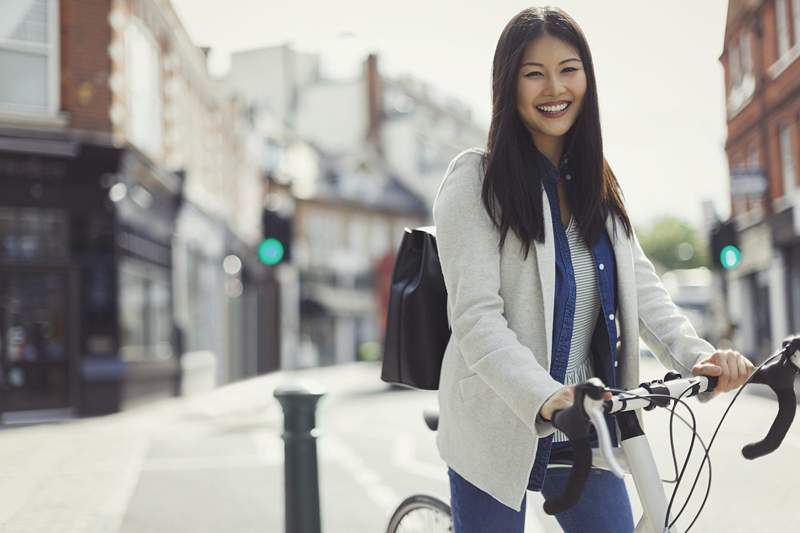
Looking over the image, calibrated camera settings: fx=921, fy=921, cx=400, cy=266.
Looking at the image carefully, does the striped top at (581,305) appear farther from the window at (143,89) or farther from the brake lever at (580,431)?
the window at (143,89)

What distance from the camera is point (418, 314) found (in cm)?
221

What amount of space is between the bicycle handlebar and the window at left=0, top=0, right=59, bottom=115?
12.4 metres

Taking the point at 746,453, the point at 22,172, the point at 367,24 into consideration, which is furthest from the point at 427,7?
the point at 22,172

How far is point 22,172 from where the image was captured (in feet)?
42.9

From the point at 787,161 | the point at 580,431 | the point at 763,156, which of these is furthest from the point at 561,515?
the point at 787,161

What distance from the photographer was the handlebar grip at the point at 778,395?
6.29ft

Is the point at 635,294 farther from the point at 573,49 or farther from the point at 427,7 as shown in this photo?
the point at 427,7

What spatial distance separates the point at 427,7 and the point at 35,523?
3534 mm

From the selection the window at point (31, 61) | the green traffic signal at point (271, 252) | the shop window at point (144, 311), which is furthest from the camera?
the shop window at point (144, 311)

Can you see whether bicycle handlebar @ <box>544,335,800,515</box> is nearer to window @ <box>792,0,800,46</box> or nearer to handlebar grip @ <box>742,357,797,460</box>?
handlebar grip @ <box>742,357,797,460</box>

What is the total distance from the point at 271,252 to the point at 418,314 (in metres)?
7.90

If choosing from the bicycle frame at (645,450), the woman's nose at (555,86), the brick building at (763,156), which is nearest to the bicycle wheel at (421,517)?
the bicycle frame at (645,450)

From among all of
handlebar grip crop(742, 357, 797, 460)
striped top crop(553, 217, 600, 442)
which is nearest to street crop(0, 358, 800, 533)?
striped top crop(553, 217, 600, 442)

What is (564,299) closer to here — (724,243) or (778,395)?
(778,395)
